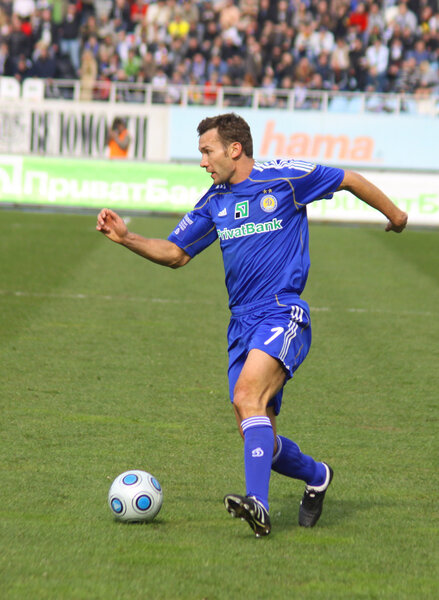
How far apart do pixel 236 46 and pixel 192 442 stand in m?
21.8

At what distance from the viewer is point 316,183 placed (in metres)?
4.89

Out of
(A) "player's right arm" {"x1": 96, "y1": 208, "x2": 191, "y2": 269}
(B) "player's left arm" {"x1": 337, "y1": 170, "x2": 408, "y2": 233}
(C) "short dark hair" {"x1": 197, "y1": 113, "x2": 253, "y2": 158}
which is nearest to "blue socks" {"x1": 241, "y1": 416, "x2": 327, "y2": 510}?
(A) "player's right arm" {"x1": 96, "y1": 208, "x2": 191, "y2": 269}

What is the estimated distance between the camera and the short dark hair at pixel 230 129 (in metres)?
4.74

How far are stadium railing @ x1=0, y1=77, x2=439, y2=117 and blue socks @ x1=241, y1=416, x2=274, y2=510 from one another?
2207 cm

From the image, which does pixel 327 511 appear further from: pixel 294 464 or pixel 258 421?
pixel 258 421

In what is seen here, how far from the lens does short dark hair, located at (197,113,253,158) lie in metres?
4.74

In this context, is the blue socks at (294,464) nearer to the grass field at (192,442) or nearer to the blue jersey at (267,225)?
the grass field at (192,442)

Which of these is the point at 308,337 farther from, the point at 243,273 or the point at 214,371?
the point at 214,371

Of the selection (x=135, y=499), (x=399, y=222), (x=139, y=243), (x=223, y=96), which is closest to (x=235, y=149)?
(x=139, y=243)

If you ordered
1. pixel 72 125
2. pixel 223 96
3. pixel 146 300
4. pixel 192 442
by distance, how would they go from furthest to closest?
pixel 72 125 < pixel 223 96 < pixel 146 300 < pixel 192 442

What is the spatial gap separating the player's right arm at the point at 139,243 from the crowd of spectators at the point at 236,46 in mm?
21416

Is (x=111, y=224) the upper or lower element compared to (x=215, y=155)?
lower

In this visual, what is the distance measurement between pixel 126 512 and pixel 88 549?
0.43 meters

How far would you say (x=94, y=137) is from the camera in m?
26.9
